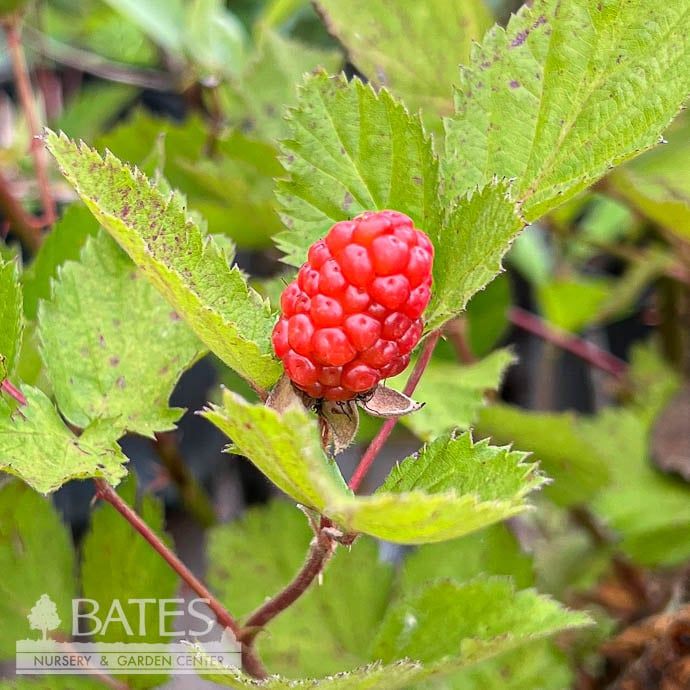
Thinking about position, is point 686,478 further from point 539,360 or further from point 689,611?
point 539,360

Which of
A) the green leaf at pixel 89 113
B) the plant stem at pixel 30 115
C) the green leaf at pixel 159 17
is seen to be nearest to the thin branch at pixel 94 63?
the green leaf at pixel 89 113

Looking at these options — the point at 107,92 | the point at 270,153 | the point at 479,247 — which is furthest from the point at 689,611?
the point at 107,92

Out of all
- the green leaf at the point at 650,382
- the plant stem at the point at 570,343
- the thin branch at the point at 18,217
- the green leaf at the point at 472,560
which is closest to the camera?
the green leaf at the point at 472,560

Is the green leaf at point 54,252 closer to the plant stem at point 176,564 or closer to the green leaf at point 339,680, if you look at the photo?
the plant stem at point 176,564

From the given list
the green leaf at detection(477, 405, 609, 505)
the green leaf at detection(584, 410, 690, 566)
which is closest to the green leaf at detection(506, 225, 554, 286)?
the green leaf at detection(584, 410, 690, 566)

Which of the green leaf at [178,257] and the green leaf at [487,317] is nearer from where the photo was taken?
the green leaf at [178,257]

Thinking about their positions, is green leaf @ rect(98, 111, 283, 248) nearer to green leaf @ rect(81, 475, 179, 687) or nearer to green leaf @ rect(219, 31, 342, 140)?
green leaf @ rect(219, 31, 342, 140)

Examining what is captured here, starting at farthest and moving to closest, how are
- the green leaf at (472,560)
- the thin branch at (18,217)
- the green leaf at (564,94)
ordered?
the thin branch at (18,217), the green leaf at (472,560), the green leaf at (564,94)
